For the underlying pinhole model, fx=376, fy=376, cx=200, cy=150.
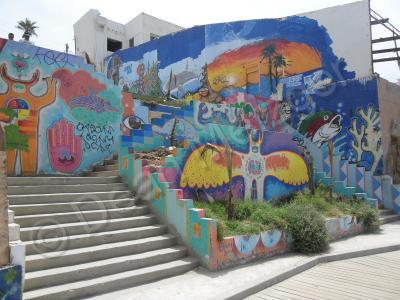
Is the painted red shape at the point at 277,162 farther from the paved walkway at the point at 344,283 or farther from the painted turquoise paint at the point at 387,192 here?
the painted turquoise paint at the point at 387,192

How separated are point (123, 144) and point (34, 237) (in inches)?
146

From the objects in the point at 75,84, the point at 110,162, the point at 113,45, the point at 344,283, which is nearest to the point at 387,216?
the point at 344,283

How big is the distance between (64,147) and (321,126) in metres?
11.6

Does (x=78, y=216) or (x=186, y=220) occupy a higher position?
(x=78, y=216)

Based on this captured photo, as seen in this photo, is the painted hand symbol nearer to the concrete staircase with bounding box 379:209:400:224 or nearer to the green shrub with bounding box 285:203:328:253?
the green shrub with bounding box 285:203:328:253

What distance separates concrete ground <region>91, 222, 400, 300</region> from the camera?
5734mm

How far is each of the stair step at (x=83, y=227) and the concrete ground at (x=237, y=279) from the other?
1592 millimetres

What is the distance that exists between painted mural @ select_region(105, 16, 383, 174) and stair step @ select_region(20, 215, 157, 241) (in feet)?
18.9

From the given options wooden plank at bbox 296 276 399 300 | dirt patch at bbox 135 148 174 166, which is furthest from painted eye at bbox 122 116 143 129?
wooden plank at bbox 296 276 399 300

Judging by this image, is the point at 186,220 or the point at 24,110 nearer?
the point at 186,220

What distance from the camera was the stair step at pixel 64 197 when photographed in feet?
23.9

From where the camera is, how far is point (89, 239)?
6680 millimetres

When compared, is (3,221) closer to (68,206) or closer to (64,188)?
(68,206)

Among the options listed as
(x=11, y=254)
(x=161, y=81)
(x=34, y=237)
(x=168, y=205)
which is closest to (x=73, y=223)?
(x=34, y=237)
